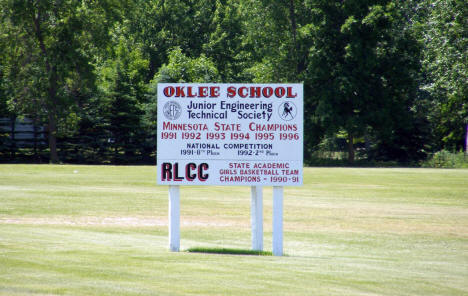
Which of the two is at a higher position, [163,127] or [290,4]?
[290,4]

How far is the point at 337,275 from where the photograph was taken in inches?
412

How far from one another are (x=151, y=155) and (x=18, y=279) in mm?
61972

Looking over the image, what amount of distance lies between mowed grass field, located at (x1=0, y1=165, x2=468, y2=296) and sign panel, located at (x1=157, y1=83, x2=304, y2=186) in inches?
58.6

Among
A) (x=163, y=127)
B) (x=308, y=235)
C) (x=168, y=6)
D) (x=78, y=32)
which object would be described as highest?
(x=168, y=6)

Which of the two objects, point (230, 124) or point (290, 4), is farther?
point (290, 4)

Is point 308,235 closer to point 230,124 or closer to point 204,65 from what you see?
point 230,124

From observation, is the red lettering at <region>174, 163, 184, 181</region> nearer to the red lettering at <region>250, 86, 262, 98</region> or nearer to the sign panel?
the sign panel

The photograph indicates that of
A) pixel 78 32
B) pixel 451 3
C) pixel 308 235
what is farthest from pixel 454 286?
pixel 78 32

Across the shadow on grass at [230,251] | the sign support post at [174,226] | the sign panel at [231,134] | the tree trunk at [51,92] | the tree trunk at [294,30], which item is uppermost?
the tree trunk at [294,30]

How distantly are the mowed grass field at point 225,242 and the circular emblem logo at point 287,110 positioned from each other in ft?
8.13

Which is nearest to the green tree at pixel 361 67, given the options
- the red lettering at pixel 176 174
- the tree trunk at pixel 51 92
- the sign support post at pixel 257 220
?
the tree trunk at pixel 51 92

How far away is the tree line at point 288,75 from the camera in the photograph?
64.2 m

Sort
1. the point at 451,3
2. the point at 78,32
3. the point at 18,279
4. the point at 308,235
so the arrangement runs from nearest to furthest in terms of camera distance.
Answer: the point at 18,279
the point at 308,235
the point at 451,3
the point at 78,32

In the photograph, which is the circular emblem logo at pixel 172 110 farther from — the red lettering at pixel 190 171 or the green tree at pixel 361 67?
the green tree at pixel 361 67
